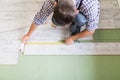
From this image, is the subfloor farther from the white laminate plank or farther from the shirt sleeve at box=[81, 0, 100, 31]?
the shirt sleeve at box=[81, 0, 100, 31]

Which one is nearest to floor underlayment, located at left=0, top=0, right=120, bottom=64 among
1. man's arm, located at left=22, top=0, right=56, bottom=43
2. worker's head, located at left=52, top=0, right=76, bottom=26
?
man's arm, located at left=22, top=0, right=56, bottom=43

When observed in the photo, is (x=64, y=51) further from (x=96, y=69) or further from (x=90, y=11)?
(x=90, y=11)

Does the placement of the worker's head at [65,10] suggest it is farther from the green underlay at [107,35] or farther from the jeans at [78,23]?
the green underlay at [107,35]

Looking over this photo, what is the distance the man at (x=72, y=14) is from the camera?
0.95m

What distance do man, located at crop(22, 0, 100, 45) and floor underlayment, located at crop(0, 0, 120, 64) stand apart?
3.3 inches

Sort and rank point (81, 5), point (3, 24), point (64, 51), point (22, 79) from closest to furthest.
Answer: point (81, 5)
point (22, 79)
point (64, 51)
point (3, 24)

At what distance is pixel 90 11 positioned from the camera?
1182mm

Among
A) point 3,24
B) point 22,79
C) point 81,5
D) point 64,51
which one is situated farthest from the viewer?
point 3,24

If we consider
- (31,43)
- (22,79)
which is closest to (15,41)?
(31,43)

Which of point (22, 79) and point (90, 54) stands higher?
point (90, 54)

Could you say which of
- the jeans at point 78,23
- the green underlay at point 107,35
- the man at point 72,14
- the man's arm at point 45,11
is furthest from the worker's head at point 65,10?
the green underlay at point 107,35

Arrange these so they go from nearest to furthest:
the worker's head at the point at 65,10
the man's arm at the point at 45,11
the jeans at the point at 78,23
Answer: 1. the worker's head at the point at 65,10
2. the man's arm at the point at 45,11
3. the jeans at the point at 78,23

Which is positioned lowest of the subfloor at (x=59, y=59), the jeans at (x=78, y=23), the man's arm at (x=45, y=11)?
the subfloor at (x=59, y=59)

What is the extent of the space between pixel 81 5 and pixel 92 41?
434 millimetres
